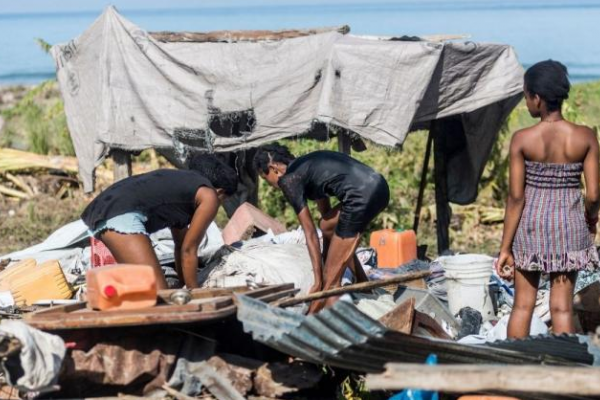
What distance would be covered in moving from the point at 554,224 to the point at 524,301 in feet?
1.65

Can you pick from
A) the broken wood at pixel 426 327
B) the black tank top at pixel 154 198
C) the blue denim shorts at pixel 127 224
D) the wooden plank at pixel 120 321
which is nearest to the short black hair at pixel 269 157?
the black tank top at pixel 154 198

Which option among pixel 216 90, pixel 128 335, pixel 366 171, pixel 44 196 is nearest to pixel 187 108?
pixel 216 90

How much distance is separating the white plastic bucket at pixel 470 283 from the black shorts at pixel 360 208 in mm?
903

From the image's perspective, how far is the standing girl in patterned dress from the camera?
626 cm

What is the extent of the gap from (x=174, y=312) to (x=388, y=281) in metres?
2.05

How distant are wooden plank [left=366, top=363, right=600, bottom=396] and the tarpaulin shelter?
4.13 metres

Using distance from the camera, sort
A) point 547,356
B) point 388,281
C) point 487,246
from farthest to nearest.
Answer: point 487,246
point 388,281
point 547,356

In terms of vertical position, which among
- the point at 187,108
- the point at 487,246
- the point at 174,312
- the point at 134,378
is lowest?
the point at 487,246

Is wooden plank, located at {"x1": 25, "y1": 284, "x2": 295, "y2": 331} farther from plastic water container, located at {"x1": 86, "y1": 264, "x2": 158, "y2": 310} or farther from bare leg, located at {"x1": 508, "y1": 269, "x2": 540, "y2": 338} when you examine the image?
bare leg, located at {"x1": 508, "y1": 269, "x2": 540, "y2": 338}

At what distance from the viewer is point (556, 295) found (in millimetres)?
6562

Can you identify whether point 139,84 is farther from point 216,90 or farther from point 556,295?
point 556,295

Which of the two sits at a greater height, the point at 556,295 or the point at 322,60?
the point at 322,60

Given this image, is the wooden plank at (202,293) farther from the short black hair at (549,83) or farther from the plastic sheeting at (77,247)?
the short black hair at (549,83)

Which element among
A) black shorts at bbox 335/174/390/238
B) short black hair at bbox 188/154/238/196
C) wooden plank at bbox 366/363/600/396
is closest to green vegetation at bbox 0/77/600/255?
black shorts at bbox 335/174/390/238
